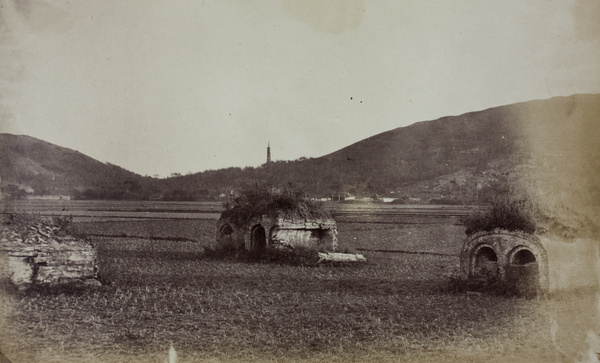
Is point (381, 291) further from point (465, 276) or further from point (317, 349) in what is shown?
point (317, 349)

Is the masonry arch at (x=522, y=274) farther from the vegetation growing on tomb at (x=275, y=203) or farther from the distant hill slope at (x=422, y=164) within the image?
the vegetation growing on tomb at (x=275, y=203)

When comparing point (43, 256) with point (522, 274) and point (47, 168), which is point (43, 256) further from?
point (522, 274)

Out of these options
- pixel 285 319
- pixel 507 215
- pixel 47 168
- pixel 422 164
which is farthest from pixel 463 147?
pixel 47 168

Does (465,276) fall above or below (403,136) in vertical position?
below

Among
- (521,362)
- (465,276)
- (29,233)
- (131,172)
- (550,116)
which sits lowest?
(521,362)

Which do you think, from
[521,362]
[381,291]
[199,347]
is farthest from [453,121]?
[199,347]

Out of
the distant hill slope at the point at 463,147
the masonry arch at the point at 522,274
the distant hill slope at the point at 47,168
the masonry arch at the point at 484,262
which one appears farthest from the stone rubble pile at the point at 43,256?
the masonry arch at the point at 522,274
